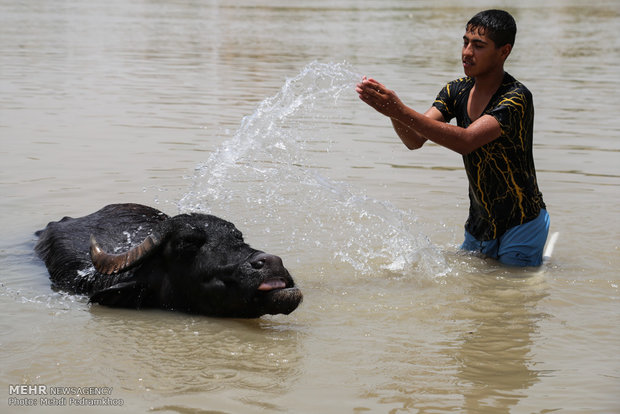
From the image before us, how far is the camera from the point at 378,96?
16.1ft

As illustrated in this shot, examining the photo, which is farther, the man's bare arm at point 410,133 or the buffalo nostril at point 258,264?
the man's bare arm at point 410,133

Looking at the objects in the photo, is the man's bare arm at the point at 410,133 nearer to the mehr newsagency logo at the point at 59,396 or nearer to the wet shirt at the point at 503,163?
the wet shirt at the point at 503,163

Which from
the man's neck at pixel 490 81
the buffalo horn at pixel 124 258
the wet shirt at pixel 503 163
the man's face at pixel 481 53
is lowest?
the buffalo horn at pixel 124 258

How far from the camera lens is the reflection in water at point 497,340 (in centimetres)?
391

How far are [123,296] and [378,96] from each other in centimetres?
192

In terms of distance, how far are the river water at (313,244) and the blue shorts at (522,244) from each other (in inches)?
4.7

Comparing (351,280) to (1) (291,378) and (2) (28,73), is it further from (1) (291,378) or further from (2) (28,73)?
(2) (28,73)

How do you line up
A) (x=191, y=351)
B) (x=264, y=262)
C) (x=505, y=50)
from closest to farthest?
(x=191, y=351) < (x=264, y=262) < (x=505, y=50)

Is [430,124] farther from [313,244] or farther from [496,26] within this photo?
[313,244]

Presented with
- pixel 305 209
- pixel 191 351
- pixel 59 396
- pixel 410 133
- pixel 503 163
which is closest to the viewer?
pixel 59 396

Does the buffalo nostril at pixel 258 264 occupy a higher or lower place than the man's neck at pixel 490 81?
lower

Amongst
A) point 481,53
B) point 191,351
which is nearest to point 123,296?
point 191,351

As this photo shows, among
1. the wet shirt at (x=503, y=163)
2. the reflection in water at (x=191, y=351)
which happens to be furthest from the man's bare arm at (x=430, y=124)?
the reflection in water at (x=191, y=351)

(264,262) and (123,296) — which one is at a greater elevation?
(264,262)
